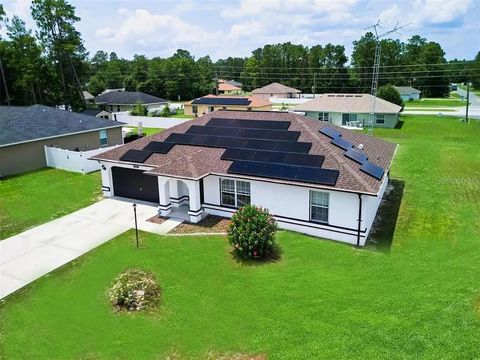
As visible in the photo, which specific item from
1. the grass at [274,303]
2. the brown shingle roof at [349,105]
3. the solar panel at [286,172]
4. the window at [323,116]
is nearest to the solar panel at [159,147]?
the solar panel at [286,172]

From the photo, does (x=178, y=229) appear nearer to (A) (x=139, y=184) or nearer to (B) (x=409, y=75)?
(A) (x=139, y=184)

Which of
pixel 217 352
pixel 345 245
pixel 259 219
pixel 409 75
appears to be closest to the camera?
pixel 217 352

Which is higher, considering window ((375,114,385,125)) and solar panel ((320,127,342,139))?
solar panel ((320,127,342,139))

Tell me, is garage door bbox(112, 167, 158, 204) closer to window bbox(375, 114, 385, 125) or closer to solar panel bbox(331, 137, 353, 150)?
solar panel bbox(331, 137, 353, 150)

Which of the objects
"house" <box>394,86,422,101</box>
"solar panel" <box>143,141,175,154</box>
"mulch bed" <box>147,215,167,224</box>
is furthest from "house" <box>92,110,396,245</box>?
"house" <box>394,86,422,101</box>

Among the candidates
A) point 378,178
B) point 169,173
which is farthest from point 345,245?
point 169,173

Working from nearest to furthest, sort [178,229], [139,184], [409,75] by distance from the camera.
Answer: [178,229] → [139,184] → [409,75]

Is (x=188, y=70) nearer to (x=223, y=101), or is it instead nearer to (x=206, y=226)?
(x=223, y=101)
